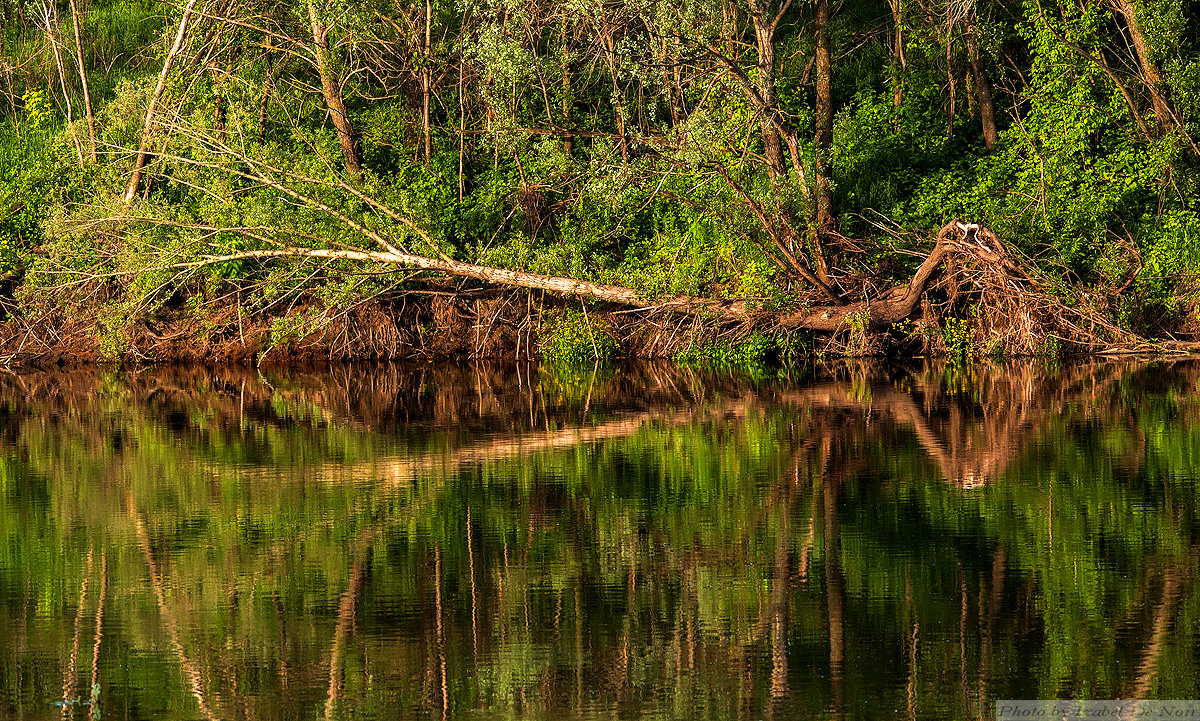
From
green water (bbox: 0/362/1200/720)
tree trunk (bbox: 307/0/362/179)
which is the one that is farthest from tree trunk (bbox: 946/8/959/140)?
green water (bbox: 0/362/1200/720)

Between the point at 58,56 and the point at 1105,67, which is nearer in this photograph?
the point at 1105,67

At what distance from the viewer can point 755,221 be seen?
2289 cm

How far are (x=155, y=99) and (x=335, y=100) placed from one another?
11.0ft

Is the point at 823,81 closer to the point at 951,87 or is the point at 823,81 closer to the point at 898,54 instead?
the point at 898,54

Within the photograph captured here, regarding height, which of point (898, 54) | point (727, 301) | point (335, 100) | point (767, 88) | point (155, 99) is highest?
point (898, 54)

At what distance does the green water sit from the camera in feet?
22.0

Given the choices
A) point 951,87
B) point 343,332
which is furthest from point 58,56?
point 951,87

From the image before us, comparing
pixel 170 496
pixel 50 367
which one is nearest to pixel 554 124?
pixel 50 367

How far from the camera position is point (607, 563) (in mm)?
9094

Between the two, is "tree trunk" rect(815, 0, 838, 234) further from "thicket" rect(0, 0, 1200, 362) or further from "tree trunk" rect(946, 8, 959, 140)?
"tree trunk" rect(946, 8, 959, 140)

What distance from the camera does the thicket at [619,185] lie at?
22969 mm

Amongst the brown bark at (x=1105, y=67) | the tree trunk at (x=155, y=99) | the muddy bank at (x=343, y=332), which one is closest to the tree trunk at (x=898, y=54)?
the brown bark at (x=1105, y=67)

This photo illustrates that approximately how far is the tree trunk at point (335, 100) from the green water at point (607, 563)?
10.8 m

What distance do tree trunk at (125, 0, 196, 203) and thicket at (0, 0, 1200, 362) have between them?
0.09 m
